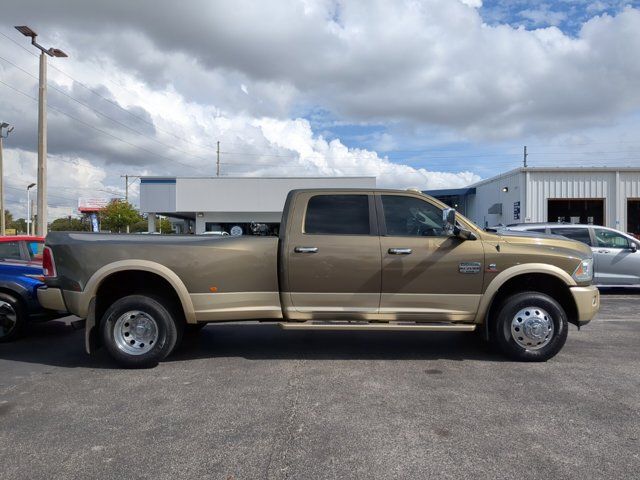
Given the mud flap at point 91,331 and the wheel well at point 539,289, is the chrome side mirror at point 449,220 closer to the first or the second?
the wheel well at point 539,289

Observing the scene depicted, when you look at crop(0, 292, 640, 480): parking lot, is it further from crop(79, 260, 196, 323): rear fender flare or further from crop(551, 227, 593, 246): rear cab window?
crop(551, 227, 593, 246): rear cab window

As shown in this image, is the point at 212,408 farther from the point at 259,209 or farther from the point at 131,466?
the point at 259,209

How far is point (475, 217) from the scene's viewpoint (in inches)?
1312

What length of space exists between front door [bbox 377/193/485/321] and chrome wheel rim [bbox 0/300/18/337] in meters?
5.32

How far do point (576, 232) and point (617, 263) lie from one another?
3.67ft

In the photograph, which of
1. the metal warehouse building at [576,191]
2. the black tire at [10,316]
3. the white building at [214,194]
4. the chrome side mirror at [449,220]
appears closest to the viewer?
the chrome side mirror at [449,220]

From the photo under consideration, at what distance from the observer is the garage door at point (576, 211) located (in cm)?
2611

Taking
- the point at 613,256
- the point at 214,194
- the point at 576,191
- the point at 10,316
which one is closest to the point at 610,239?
the point at 613,256

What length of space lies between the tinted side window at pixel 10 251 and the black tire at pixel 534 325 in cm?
720

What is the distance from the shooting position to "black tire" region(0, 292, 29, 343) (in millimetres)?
7270

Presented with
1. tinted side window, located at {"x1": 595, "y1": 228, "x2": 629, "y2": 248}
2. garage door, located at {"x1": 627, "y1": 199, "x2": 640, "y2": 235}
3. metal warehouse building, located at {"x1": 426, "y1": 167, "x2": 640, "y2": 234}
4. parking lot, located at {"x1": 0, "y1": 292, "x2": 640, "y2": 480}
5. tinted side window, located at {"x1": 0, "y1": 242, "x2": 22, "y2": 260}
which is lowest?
parking lot, located at {"x1": 0, "y1": 292, "x2": 640, "y2": 480}

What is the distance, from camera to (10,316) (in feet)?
23.9

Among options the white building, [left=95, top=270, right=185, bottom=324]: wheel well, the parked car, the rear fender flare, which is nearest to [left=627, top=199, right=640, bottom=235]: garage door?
the white building

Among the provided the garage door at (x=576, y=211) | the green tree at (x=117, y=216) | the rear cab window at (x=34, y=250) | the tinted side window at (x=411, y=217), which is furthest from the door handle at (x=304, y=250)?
the green tree at (x=117, y=216)
